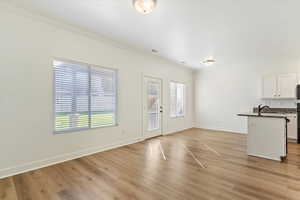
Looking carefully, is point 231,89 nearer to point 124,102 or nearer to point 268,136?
point 268,136

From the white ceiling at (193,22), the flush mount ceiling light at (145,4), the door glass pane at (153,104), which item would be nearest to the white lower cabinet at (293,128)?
the white ceiling at (193,22)

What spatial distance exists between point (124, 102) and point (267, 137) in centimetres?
362

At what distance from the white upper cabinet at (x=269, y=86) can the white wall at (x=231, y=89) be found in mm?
316

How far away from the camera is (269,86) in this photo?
18.0 feet

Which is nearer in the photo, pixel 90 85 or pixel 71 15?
pixel 71 15

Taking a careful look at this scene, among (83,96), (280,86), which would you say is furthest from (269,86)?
(83,96)

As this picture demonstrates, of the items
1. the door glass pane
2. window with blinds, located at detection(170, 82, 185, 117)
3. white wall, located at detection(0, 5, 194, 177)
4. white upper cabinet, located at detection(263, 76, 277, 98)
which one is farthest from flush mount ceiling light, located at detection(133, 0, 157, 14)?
white upper cabinet, located at detection(263, 76, 277, 98)

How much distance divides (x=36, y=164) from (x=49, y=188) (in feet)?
3.02

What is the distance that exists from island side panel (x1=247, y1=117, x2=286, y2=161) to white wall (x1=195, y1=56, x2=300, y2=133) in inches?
111

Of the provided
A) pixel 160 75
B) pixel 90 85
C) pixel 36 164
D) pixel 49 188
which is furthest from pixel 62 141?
pixel 160 75

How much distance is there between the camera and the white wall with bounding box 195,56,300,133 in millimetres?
5696

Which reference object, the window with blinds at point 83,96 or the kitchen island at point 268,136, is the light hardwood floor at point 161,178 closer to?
the kitchen island at point 268,136

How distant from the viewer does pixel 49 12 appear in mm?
2871

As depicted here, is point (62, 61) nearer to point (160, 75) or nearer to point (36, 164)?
point (36, 164)
